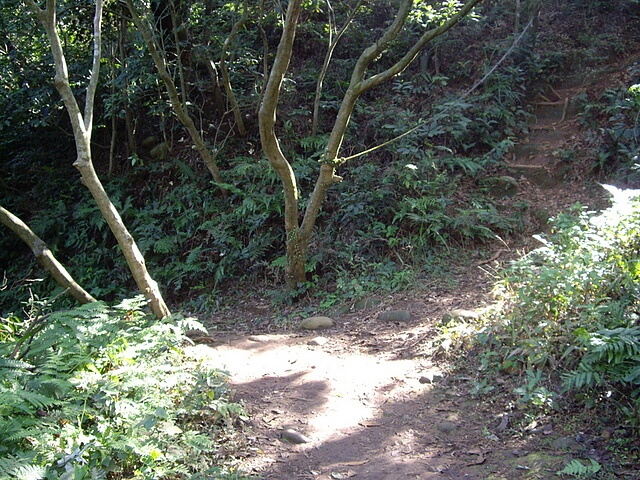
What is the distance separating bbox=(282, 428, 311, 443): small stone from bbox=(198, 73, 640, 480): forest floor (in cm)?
1

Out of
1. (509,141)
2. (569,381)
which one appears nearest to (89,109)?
(569,381)

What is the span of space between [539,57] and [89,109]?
970 centimetres

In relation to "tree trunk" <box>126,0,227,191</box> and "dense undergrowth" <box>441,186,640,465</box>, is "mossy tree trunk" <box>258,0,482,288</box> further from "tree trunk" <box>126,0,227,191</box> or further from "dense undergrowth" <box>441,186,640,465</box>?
"dense undergrowth" <box>441,186,640,465</box>

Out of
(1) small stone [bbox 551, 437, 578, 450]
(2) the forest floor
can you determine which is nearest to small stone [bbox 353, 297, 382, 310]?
(2) the forest floor

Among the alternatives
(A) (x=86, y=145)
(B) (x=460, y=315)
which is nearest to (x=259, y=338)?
(B) (x=460, y=315)

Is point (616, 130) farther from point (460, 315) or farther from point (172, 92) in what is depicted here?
point (172, 92)

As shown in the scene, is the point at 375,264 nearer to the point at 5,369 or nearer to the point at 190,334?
the point at 190,334

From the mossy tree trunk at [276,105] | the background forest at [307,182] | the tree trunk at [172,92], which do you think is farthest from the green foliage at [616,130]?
the tree trunk at [172,92]

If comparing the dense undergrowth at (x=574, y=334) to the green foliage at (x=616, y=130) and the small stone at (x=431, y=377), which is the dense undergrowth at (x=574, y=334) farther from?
the green foliage at (x=616, y=130)

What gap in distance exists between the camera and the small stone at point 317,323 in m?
7.17

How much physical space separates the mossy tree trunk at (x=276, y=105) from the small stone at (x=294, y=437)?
4.29 meters

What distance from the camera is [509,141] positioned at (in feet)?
32.9

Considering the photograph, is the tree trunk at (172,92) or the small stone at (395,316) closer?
the small stone at (395,316)

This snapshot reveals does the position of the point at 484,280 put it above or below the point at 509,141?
below
